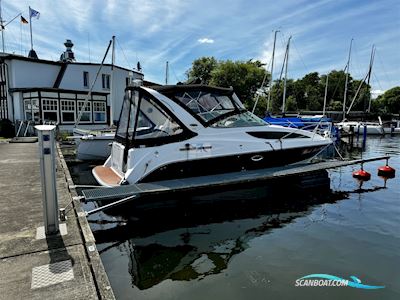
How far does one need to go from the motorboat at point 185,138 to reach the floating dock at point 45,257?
2064 mm

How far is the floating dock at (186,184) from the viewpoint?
19.7ft

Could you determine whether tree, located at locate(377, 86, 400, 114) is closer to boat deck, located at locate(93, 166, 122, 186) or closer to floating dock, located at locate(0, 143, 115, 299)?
boat deck, located at locate(93, 166, 122, 186)

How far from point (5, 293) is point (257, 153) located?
6440 mm

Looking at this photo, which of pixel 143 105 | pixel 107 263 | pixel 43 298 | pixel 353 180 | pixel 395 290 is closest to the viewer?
pixel 43 298

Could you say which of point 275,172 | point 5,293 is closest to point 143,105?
point 275,172

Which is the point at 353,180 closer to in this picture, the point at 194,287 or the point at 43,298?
the point at 194,287

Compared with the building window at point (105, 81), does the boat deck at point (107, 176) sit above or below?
below

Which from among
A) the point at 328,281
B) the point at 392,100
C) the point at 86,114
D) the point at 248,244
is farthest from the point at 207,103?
the point at 392,100

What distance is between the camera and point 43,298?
2912 mm

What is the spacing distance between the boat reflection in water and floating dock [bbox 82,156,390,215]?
63cm

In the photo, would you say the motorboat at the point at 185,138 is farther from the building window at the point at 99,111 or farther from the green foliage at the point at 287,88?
the green foliage at the point at 287,88

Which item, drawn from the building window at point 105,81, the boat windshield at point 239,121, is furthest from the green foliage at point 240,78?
the boat windshield at point 239,121

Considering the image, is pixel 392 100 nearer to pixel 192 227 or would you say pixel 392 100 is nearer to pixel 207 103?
pixel 207 103

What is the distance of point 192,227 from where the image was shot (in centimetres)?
618
